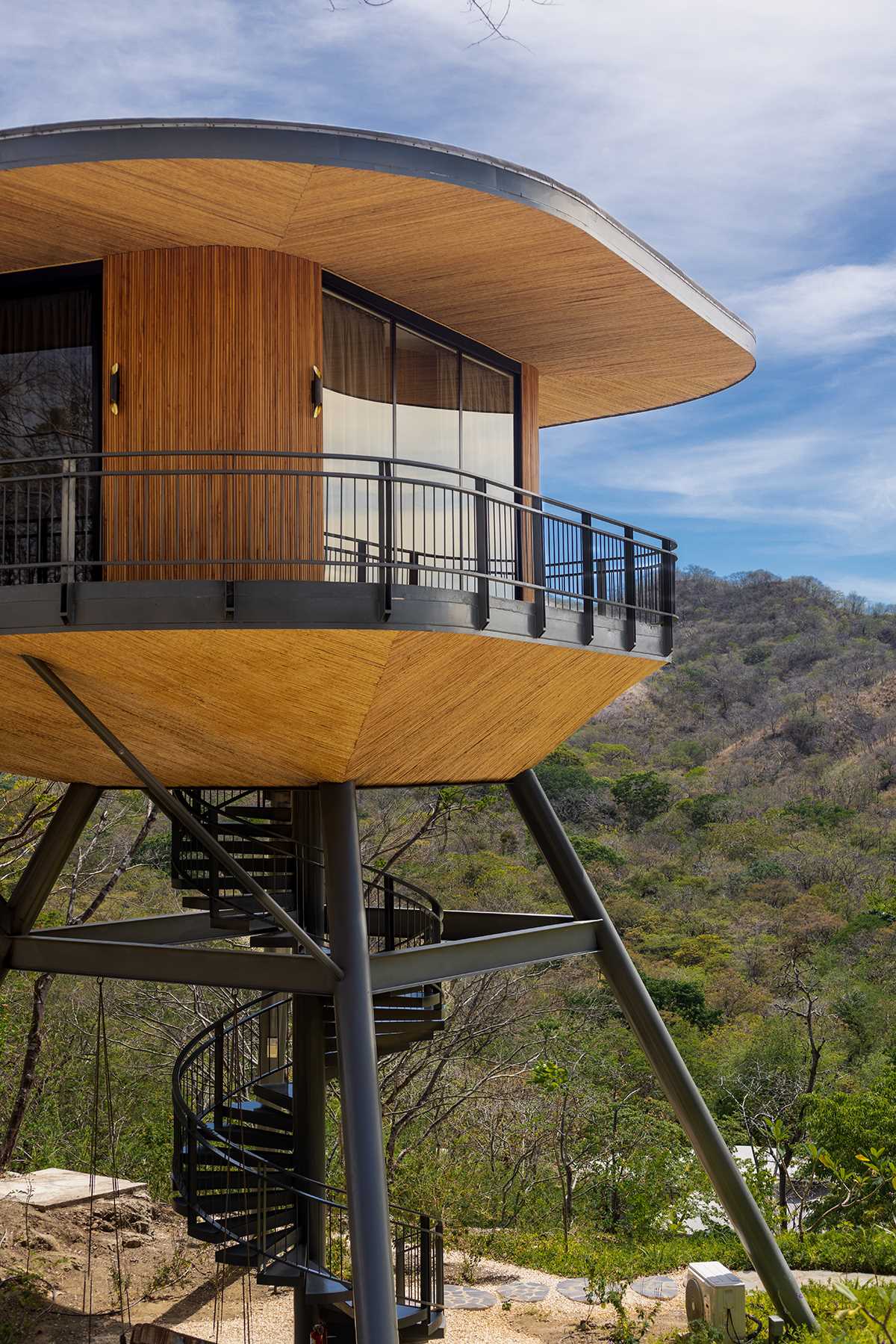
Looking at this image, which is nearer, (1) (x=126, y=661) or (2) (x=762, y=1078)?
(1) (x=126, y=661)

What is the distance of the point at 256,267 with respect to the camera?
1153cm

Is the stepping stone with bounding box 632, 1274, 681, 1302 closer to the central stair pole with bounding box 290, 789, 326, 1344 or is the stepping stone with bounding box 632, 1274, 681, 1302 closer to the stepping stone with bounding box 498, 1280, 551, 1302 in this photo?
the stepping stone with bounding box 498, 1280, 551, 1302

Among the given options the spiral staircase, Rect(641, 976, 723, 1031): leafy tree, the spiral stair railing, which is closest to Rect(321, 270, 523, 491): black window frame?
the spiral staircase

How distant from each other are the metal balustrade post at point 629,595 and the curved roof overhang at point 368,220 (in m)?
2.37

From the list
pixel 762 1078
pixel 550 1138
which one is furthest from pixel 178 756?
pixel 762 1078

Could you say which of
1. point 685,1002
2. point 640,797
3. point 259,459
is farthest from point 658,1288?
point 640,797

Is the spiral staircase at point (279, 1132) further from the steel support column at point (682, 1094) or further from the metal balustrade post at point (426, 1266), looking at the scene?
the steel support column at point (682, 1094)

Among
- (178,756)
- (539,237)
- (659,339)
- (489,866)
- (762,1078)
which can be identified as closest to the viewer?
(539,237)

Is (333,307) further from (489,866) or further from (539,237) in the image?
(489,866)

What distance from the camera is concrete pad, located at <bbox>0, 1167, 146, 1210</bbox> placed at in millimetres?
19984

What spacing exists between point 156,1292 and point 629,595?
11322 millimetres

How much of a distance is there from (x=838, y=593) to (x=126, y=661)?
7321 centimetres

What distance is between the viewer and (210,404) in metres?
11.5

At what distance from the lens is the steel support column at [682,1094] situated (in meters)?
14.7
